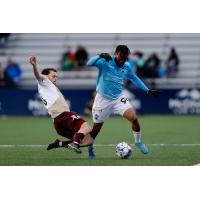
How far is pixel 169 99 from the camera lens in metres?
28.8

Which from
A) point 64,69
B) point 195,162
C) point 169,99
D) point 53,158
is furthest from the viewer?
point 64,69

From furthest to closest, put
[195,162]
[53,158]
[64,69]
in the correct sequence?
[64,69] < [53,158] < [195,162]

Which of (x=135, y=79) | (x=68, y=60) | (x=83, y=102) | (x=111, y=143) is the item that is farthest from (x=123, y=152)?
(x=68, y=60)

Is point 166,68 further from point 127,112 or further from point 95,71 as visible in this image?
point 127,112

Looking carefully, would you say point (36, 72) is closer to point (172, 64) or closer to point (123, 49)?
point (123, 49)

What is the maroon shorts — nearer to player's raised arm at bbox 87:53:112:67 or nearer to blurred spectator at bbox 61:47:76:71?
player's raised arm at bbox 87:53:112:67

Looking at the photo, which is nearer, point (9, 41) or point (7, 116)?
point (7, 116)

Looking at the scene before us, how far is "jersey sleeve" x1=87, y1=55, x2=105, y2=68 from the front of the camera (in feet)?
44.5

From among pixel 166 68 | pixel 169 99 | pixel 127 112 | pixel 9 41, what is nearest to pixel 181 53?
pixel 166 68

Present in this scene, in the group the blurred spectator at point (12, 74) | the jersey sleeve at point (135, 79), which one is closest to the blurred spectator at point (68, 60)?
the blurred spectator at point (12, 74)

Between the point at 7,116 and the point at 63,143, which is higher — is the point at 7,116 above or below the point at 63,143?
below

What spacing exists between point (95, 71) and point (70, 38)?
2329 mm

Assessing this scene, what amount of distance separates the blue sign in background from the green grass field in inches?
70.9

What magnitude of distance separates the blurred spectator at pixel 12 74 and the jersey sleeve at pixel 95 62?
52.8ft
